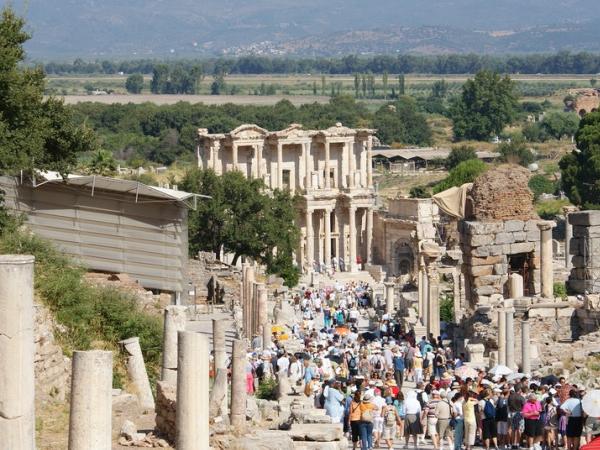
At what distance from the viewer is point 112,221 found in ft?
120

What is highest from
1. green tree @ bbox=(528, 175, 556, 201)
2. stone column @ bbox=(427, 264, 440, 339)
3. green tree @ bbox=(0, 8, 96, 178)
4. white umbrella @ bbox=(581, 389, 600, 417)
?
green tree @ bbox=(0, 8, 96, 178)

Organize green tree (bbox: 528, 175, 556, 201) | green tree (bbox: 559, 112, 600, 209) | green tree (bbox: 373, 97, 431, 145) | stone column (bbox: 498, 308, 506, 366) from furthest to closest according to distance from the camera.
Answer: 1. green tree (bbox: 373, 97, 431, 145)
2. green tree (bbox: 528, 175, 556, 201)
3. green tree (bbox: 559, 112, 600, 209)
4. stone column (bbox: 498, 308, 506, 366)

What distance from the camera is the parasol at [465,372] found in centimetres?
3059

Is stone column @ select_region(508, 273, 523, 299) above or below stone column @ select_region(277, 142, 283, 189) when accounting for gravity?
above

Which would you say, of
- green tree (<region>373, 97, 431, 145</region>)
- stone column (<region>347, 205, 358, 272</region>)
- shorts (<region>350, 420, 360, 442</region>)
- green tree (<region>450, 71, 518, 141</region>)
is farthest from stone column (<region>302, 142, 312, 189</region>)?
green tree (<region>450, 71, 518, 141</region>)

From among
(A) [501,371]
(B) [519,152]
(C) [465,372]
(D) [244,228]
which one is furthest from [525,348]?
(B) [519,152]

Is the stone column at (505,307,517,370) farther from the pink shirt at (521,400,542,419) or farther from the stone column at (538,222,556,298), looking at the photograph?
the pink shirt at (521,400,542,419)

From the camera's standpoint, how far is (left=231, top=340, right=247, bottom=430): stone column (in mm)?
23703

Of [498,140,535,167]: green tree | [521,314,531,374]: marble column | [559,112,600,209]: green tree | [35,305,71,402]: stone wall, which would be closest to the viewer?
[35,305,71,402]: stone wall

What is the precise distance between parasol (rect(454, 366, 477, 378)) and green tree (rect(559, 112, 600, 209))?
6540cm

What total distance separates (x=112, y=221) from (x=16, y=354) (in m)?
21.1

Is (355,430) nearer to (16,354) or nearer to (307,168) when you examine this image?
(16,354)

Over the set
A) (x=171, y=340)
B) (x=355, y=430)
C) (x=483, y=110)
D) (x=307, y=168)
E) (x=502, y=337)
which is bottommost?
(x=483, y=110)

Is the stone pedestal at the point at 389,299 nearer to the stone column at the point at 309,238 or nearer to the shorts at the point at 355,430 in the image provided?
the shorts at the point at 355,430
